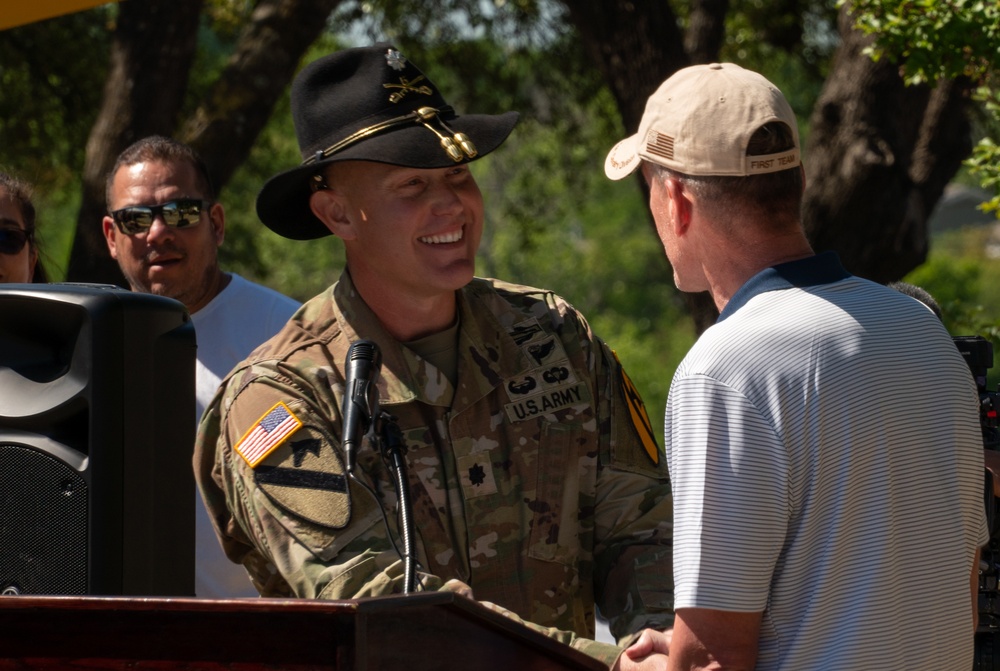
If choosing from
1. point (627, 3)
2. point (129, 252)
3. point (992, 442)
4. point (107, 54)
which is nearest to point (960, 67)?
point (992, 442)

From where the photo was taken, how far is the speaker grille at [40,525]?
6.95 feet

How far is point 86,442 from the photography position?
7.02 feet

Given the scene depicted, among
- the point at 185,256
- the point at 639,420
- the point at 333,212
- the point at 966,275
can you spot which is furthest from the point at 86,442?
the point at 966,275

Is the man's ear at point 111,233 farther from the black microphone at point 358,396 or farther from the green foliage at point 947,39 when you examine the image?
the green foliage at point 947,39

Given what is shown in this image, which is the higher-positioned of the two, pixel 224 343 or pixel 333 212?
pixel 333 212

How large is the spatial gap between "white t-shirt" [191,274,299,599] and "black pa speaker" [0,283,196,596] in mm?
1500

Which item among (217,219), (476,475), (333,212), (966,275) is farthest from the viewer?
(966,275)

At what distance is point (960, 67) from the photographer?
4922 millimetres

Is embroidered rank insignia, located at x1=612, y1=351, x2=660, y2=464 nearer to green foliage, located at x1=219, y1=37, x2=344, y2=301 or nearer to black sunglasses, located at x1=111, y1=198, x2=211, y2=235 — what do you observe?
black sunglasses, located at x1=111, y1=198, x2=211, y2=235

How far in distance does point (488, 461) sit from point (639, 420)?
1.19 feet

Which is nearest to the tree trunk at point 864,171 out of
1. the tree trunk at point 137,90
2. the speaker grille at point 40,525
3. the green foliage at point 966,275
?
the green foliage at point 966,275

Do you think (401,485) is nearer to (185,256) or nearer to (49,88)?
(185,256)

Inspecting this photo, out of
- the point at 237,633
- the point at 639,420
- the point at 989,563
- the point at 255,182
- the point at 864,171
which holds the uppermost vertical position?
the point at 255,182

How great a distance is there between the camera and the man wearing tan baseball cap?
6.02 ft
